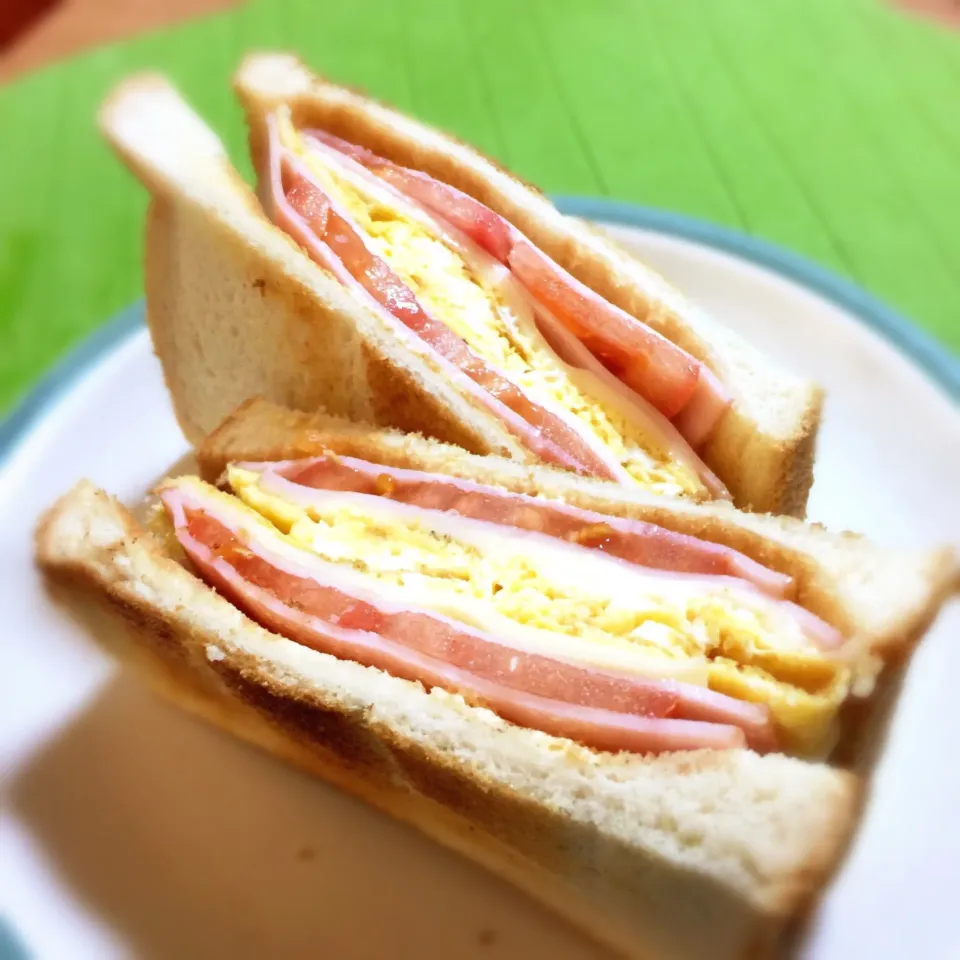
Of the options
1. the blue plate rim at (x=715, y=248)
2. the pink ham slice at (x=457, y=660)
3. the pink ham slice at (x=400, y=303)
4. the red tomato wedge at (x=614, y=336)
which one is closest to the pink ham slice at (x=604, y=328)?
the red tomato wedge at (x=614, y=336)

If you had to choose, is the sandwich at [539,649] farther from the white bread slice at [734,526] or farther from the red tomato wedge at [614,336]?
the red tomato wedge at [614,336]

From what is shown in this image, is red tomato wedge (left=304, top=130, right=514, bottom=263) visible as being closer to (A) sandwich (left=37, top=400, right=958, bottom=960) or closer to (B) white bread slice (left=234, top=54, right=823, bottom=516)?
(B) white bread slice (left=234, top=54, right=823, bottom=516)

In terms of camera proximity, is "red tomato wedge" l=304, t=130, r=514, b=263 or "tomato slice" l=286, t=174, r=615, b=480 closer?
"tomato slice" l=286, t=174, r=615, b=480

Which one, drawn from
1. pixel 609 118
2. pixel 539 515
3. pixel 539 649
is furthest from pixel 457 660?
pixel 609 118

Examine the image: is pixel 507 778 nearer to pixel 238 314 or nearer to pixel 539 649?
pixel 539 649

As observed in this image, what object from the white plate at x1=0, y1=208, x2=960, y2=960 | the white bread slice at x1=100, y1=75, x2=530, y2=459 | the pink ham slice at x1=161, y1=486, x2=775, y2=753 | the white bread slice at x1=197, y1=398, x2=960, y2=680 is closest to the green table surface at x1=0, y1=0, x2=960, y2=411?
the white plate at x1=0, y1=208, x2=960, y2=960
